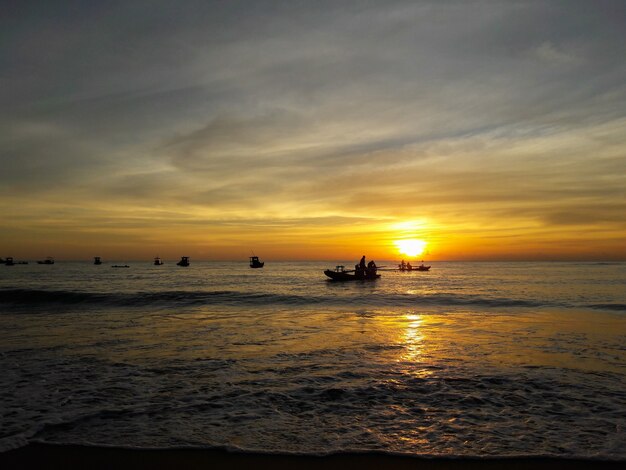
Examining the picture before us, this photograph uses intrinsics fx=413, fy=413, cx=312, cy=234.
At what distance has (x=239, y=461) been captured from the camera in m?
5.65

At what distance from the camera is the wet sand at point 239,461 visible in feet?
18.0

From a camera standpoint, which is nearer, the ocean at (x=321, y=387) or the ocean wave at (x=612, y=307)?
the ocean at (x=321, y=387)

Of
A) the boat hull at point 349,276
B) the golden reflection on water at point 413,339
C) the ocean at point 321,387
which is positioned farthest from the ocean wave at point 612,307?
the boat hull at point 349,276

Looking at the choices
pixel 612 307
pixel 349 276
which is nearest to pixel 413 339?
pixel 612 307

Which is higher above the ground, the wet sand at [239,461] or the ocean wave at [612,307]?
the wet sand at [239,461]

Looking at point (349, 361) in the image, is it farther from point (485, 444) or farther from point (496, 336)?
point (496, 336)

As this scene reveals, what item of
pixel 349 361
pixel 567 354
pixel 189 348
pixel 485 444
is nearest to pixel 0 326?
pixel 189 348

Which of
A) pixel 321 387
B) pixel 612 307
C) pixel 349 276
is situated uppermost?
pixel 349 276

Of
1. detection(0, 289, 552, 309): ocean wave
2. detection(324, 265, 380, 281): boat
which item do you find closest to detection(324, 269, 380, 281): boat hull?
detection(324, 265, 380, 281): boat

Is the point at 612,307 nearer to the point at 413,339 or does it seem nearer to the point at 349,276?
the point at 413,339

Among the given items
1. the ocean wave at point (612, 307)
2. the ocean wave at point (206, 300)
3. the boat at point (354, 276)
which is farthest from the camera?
the boat at point (354, 276)

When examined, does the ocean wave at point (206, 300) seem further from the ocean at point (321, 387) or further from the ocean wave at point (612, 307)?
the ocean at point (321, 387)

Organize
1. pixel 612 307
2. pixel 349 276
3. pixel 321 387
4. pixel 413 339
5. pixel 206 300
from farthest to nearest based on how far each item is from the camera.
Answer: pixel 349 276 → pixel 206 300 → pixel 612 307 → pixel 413 339 → pixel 321 387

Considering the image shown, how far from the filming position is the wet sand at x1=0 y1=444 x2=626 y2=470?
5496 millimetres
